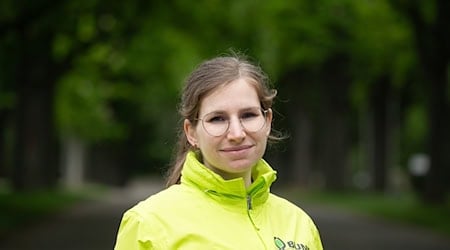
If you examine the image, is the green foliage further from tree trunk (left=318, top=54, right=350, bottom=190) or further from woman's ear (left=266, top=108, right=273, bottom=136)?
woman's ear (left=266, top=108, right=273, bottom=136)

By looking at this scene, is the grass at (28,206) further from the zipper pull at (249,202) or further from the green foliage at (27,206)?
the zipper pull at (249,202)

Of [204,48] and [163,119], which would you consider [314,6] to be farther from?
[163,119]

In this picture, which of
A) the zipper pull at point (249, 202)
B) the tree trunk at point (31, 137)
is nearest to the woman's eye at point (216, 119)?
the zipper pull at point (249, 202)

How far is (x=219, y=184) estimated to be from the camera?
325cm

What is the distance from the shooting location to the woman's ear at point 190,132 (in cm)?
339

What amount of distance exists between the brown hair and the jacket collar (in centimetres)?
11

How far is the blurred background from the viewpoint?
28.7 metres

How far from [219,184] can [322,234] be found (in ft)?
61.0

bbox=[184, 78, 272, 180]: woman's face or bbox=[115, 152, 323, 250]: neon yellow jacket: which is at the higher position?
bbox=[184, 78, 272, 180]: woman's face

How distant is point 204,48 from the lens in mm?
34750

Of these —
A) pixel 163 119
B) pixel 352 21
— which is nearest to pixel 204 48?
pixel 352 21

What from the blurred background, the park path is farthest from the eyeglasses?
the blurred background

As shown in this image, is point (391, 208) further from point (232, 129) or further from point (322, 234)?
point (232, 129)

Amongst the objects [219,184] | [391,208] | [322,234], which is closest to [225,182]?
[219,184]
